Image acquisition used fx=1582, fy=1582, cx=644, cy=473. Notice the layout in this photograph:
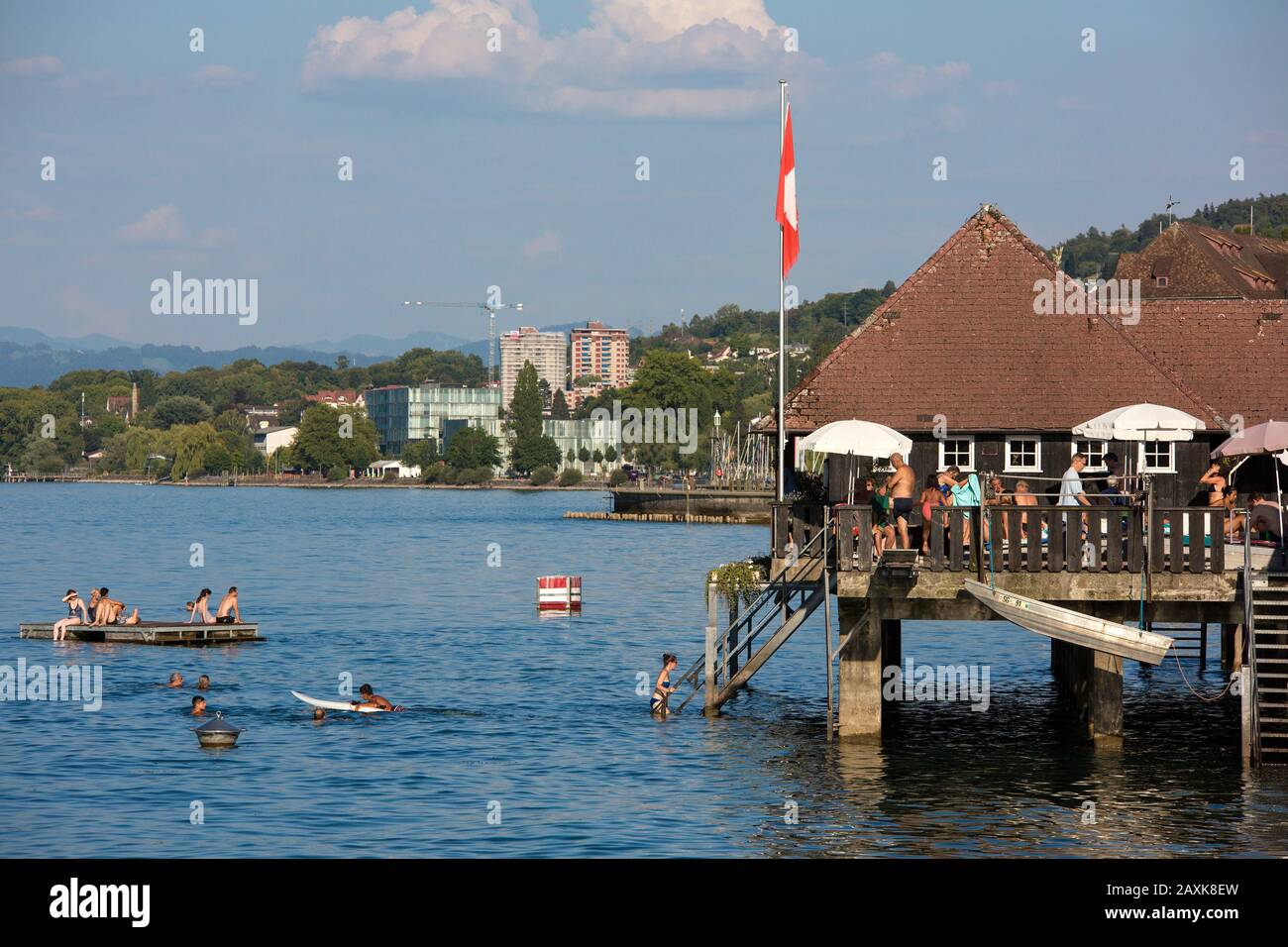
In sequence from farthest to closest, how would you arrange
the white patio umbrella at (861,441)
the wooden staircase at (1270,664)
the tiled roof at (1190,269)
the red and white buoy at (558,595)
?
1. the red and white buoy at (558,595)
2. the tiled roof at (1190,269)
3. the white patio umbrella at (861,441)
4. the wooden staircase at (1270,664)

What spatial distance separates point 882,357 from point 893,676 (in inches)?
342

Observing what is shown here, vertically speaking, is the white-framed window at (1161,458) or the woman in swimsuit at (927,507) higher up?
the white-framed window at (1161,458)

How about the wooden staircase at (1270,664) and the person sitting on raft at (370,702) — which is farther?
the person sitting on raft at (370,702)

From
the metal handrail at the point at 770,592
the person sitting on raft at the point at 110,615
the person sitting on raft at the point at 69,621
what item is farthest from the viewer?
the person sitting on raft at the point at 110,615

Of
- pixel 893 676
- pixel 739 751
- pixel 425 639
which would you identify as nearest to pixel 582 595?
pixel 425 639

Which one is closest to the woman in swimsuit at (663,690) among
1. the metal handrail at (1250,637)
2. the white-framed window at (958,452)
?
the white-framed window at (958,452)

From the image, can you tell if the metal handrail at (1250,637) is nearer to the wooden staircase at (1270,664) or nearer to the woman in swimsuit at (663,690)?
the wooden staircase at (1270,664)

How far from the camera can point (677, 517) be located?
7352 inches

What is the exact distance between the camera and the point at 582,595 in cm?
8062

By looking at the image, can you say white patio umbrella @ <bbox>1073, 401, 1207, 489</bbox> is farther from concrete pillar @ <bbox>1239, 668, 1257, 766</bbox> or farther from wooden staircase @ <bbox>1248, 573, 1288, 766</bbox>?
concrete pillar @ <bbox>1239, 668, 1257, 766</bbox>

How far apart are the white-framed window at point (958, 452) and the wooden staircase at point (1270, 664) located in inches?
363

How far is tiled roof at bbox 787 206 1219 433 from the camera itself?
117 feet

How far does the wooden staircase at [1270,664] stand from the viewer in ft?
85.1
